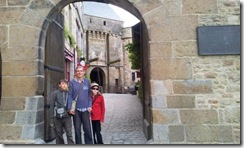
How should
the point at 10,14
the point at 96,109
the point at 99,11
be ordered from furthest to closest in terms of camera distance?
the point at 99,11 < the point at 10,14 < the point at 96,109

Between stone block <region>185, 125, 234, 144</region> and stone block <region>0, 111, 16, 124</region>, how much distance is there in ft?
8.65

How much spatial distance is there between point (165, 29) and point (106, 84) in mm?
22400

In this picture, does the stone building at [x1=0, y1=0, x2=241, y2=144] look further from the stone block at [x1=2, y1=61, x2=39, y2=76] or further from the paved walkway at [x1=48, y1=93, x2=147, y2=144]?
the paved walkway at [x1=48, y1=93, x2=147, y2=144]

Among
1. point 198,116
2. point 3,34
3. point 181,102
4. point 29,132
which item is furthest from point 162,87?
point 3,34

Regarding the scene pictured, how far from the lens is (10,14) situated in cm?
396

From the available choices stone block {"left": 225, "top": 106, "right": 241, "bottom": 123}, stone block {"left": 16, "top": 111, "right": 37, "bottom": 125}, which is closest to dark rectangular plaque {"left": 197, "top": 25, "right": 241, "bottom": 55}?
stone block {"left": 225, "top": 106, "right": 241, "bottom": 123}

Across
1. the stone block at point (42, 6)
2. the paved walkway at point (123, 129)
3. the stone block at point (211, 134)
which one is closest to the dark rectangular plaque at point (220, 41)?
the stone block at point (211, 134)

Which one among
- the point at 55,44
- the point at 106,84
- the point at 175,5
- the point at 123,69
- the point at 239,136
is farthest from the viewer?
the point at 123,69

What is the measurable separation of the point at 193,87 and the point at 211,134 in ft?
2.35

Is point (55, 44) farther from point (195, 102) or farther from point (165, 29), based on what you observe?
point (195, 102)

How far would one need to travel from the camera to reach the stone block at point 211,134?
3.56 meters

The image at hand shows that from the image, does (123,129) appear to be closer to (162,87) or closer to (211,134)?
(162,87)

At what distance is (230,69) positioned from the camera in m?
3.68

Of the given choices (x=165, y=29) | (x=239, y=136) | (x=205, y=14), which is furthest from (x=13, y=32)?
(x=239, y=136)
